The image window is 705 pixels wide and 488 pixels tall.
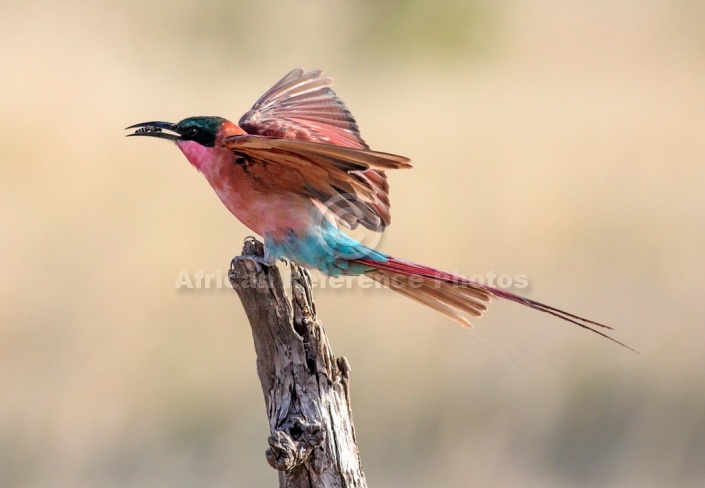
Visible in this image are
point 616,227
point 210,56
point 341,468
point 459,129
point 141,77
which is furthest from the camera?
point 210,56

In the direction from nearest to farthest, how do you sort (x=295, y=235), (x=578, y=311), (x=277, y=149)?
(x=277, y=149) < (x=295, y=235) < (x=578, y=311)

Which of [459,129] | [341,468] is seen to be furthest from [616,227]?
[341,468]

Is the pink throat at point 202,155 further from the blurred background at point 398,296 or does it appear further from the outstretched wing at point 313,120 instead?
the blurred background at point 398,296

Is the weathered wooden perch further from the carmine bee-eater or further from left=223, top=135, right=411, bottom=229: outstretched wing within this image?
left=223, top=135, right=411, bottom=229: outstretched wing

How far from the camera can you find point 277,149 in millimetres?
3211

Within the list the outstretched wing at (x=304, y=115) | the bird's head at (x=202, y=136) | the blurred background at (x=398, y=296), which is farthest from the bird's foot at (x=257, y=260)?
the blurred background at (x=398, y=296)

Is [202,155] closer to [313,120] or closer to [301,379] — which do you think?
[313,120]

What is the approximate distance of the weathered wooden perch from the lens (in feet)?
9.66

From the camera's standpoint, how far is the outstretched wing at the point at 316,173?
304 centimetres

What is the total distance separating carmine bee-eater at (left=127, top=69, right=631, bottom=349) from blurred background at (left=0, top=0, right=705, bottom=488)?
1.86 meters

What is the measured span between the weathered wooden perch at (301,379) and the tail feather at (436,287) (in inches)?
13.5

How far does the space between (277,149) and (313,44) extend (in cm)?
687

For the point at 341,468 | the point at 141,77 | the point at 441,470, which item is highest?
the point at 141,77

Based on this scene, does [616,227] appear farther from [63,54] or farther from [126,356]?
[63,54]
